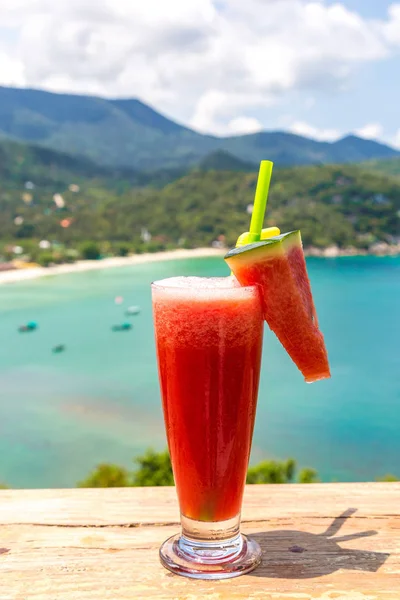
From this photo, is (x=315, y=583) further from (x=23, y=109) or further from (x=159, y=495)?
(x=23, y=109)

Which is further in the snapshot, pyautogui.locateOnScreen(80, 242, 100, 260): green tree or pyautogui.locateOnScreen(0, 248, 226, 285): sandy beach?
pyautogui.locateOnScreen(80, 242, 100, 260): green tree

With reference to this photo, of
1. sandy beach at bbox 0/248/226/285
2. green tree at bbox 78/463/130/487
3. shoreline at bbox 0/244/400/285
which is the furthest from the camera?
sandy beach at bbox 0/248/226/285

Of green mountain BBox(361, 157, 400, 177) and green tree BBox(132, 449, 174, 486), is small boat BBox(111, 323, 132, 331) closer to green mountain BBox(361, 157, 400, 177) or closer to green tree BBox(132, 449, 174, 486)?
green tree BBox(132, 449, 174, 486)

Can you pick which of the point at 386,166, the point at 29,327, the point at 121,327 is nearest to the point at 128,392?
the point at 121,327

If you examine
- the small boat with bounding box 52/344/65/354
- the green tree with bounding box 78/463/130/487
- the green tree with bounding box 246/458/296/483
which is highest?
the green tree with bounding box 246/458/296/483

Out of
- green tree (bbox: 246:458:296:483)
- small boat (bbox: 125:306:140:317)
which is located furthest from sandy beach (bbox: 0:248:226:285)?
green tree (bbox: 246:458:296:483)

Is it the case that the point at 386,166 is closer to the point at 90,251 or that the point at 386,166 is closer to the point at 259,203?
the point at 90,251

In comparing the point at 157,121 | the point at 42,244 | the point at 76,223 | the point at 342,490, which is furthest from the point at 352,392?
the point at 157,121
